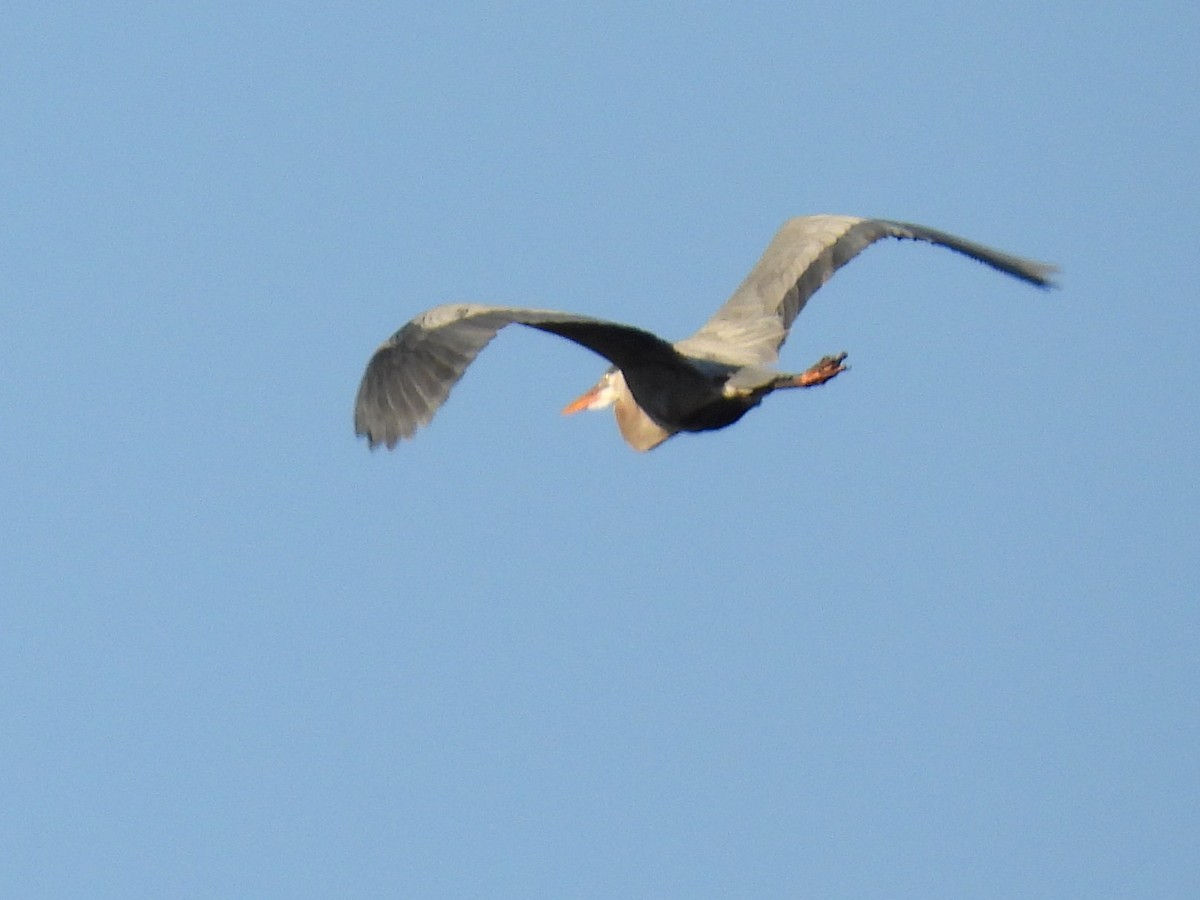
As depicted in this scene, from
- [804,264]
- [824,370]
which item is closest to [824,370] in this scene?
[824,370]

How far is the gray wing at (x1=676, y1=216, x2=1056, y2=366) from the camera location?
43.7ft

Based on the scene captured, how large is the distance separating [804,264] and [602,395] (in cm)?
172

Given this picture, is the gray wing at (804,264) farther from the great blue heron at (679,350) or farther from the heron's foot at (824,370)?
the heron's foot at (824,370)

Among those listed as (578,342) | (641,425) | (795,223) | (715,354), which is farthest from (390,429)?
(795,223)

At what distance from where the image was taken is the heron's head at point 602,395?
14.5 m

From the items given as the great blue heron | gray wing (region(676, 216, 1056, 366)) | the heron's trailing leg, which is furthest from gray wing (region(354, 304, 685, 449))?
gray wing (region(676, 216, 1056, 366))

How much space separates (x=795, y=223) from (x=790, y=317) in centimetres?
86

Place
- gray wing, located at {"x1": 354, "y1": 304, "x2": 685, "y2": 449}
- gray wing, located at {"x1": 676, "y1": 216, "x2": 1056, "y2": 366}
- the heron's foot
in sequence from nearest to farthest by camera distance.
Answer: gray wing, located at {"x1": 354, "y1": 304, "x2": 685, "y2": 449}
the heron's foot
gray wing, located at {"x1": 676, "y1": 216, "x2": 1056, "y2": 366}

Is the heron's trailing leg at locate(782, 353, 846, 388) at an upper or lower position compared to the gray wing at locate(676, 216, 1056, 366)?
lower

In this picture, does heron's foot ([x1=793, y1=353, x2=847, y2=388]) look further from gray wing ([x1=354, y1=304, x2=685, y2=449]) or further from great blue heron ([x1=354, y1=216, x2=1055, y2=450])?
gray wing ([x1=354, y1=304, x2=685, y2=449])

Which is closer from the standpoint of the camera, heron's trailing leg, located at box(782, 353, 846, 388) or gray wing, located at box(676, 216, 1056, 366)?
heron's trailing leg, located at box(782, 353, 846, 388)

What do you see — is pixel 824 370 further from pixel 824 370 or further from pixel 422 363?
pixel 422 363

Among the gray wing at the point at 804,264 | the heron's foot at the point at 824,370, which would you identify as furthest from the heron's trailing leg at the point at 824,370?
the gray wing at the point at 804,264

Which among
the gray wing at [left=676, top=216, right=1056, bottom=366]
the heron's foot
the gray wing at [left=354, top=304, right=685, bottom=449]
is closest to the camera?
the gray wing at [left=354, top=304, right=685, bottom=449]
